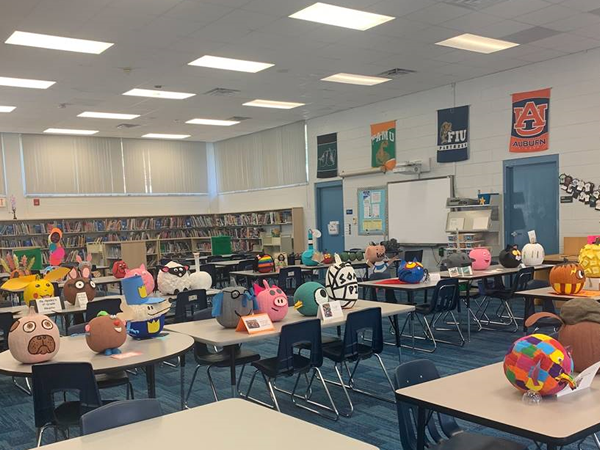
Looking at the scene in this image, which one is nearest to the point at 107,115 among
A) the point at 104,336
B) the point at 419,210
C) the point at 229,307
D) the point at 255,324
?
the point at 419,210

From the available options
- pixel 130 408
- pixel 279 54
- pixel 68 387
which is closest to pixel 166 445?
pixel 130 408

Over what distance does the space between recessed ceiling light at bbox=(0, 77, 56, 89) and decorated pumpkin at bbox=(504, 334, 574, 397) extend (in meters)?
8.63

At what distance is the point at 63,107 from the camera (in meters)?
10.9

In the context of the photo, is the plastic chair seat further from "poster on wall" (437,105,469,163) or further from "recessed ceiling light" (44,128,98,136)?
"recessed ceiling light" (44,128,98,136)

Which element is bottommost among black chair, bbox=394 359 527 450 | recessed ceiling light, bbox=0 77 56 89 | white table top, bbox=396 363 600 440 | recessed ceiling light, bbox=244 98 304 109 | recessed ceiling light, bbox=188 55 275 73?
black chair, bbox=394 359 527 450

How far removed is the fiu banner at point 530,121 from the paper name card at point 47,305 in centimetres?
741

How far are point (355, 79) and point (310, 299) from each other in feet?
20.5

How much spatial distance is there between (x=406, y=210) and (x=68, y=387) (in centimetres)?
887

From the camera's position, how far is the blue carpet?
4160 millimetres

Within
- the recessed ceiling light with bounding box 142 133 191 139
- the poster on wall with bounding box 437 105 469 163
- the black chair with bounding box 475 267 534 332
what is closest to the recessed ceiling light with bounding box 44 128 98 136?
the recessed ceiling light with bounding box 142 133 191 139

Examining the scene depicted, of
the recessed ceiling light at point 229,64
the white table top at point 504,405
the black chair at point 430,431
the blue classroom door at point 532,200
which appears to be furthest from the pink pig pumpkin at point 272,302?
the blue classroom door at point 532,200

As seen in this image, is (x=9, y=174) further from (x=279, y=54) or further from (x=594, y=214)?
(x=594, y=214)

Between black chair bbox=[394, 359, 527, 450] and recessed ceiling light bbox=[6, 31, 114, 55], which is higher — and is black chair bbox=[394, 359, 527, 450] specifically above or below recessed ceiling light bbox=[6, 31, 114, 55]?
below

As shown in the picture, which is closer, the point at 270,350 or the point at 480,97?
the point at 270,350
